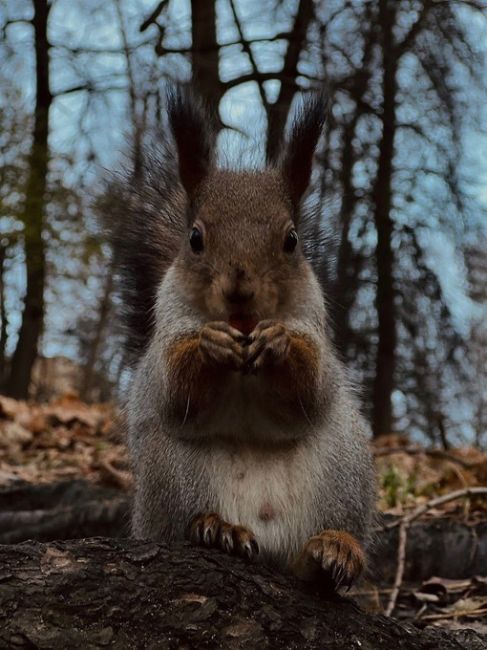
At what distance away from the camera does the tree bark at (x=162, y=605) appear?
1.48 m

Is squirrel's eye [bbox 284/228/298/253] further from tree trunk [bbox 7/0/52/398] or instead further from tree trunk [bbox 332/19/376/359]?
tree trunk [bbox 7/0/52/398]

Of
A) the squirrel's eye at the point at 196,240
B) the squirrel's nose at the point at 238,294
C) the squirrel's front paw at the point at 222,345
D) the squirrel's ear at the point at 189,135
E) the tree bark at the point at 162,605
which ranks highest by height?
the squirrel's ear at the point at 189,135

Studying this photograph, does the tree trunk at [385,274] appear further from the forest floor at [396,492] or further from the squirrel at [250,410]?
the squirrel at [250,410]

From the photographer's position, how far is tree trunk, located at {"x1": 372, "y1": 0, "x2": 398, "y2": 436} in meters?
6.22

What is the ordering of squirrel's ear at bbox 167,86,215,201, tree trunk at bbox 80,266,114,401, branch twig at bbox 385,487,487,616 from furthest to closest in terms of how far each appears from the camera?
tree trunk at bbox 80,266,114,401 → branch twig at bbox 385,487,487,616 → squirrel's ear at bbox 167,86,215,201

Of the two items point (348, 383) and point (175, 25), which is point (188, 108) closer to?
point (348, 383)

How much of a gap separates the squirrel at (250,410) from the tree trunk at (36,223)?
471 cm

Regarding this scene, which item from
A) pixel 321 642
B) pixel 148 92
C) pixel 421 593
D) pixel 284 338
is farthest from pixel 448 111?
pixel 321 642

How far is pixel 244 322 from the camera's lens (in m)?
1.98

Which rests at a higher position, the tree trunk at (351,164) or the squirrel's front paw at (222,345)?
the tree trunk at (351,164)

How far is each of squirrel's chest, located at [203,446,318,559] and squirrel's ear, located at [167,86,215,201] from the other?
0.80 metres

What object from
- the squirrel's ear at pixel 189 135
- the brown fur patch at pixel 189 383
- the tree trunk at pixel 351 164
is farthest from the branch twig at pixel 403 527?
the tree trunk at pixel 351 164

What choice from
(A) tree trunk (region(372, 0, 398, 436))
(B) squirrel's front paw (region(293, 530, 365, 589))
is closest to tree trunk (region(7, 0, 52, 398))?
(A) tree trunk (region(372, 0, 398, 436))

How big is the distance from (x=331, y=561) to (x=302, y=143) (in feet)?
3.94
